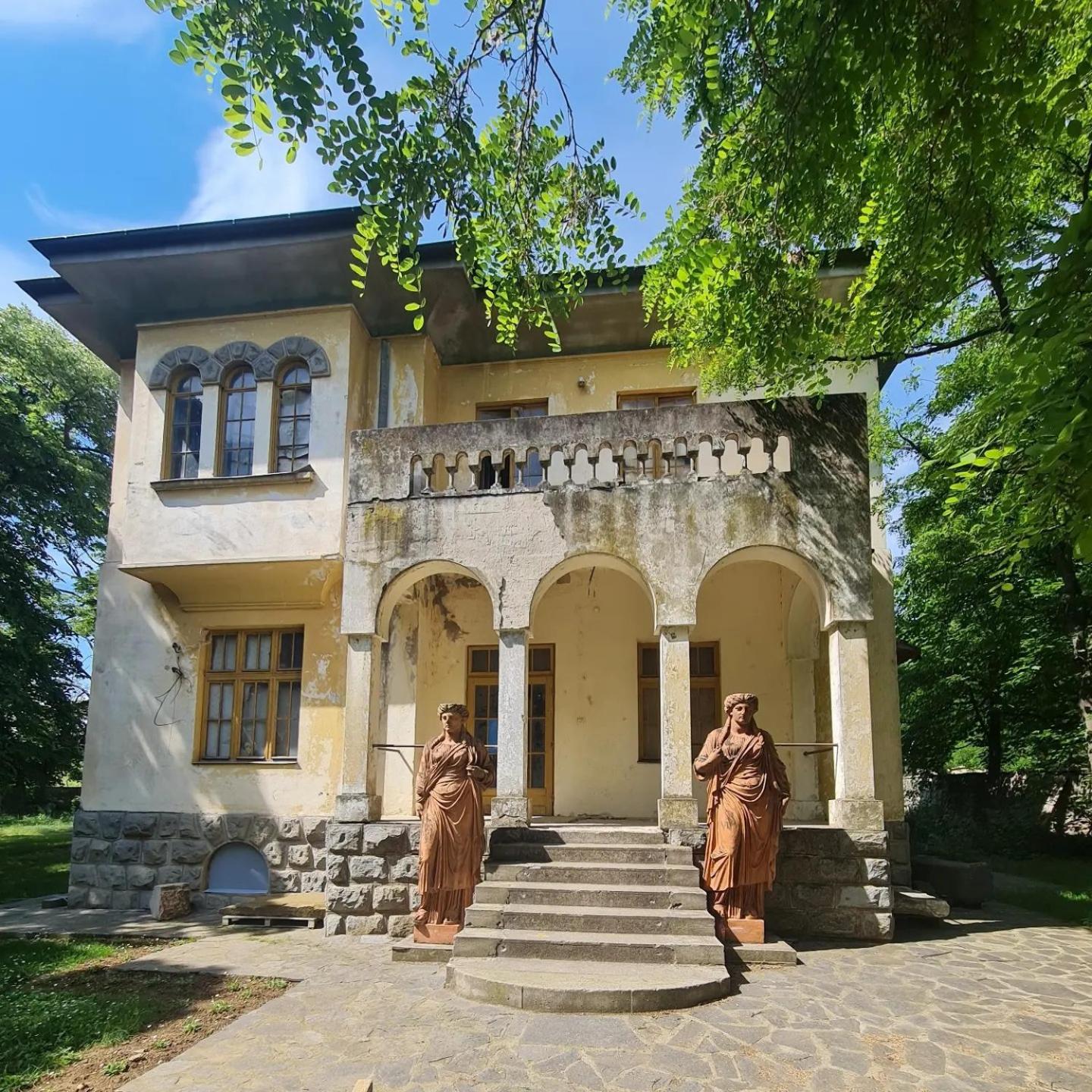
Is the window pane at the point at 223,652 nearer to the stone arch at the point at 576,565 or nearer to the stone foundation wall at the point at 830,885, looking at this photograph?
the stone arch at the point at 576,565

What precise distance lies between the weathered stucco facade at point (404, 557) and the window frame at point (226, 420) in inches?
1.5

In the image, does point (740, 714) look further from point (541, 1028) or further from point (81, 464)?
point (81, 464)

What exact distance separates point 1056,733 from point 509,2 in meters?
16.6

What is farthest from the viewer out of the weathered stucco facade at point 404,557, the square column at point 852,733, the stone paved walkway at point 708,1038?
the weathered stucco facade at point 404,557

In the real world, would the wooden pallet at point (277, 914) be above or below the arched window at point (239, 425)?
below

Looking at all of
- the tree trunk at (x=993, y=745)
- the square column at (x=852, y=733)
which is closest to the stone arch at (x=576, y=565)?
the square column at (x=852, y=733)

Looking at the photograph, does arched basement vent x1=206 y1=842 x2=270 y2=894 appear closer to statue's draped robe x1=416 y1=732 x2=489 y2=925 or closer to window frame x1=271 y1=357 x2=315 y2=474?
statue's draped robe x1=416 y1=732 x2=489 y2=925

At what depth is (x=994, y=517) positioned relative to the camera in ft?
25.7

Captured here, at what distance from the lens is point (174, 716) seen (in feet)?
39.4

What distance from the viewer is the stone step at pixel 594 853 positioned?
8.22 m

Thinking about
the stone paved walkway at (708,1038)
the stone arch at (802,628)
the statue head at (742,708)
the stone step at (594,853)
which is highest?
the stone arch at (802,628)

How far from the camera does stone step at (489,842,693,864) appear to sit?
324 inches

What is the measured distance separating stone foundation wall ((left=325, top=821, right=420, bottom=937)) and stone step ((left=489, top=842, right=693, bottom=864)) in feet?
3.55

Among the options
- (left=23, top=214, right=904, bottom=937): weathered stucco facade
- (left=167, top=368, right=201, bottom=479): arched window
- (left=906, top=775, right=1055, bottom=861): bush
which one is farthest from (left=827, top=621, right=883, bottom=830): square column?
(left=167, top=368, right=201, bottom=479): arched window
